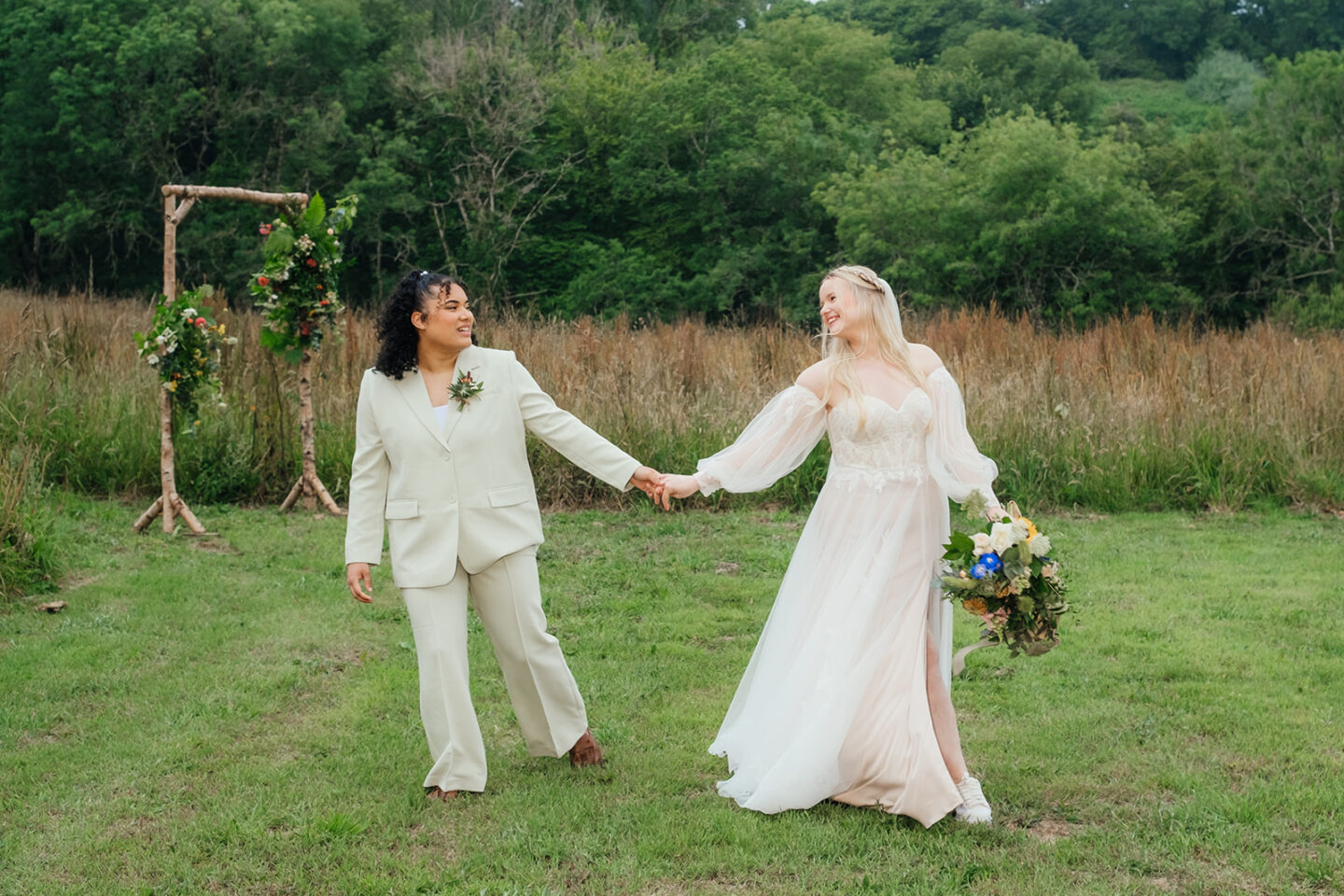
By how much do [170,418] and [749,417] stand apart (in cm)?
501

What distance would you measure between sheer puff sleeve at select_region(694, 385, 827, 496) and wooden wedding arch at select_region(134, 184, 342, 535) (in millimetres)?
6003

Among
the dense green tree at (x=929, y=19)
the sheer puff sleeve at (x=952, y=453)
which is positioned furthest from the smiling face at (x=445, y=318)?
the dense green tree at (x=929, y=19)

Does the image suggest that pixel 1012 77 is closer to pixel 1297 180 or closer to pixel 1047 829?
pixel 1297 180

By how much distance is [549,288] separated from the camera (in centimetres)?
3566

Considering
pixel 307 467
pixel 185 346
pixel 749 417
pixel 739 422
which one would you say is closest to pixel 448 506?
pixel 185 346

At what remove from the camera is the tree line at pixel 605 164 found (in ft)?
93.6

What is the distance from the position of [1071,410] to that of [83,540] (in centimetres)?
836

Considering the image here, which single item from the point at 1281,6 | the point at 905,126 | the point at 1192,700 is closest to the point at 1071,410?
the point at 1192,700

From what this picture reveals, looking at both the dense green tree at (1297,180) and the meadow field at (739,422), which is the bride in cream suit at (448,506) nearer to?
the meadow field at (739,422)

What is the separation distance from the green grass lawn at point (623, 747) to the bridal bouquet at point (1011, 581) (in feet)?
2.31

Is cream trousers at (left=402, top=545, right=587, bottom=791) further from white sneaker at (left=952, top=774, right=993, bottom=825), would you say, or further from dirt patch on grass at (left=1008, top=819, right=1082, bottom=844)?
dirt patch on grass at (left=1008, top=819, right=1082, bottom=844)

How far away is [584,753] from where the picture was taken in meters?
5.01

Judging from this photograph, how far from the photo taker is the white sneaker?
14.4 ft

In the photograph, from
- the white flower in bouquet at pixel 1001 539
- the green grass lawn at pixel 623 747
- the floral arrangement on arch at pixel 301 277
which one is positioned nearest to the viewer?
the green grass lawn at pixel 623 747
